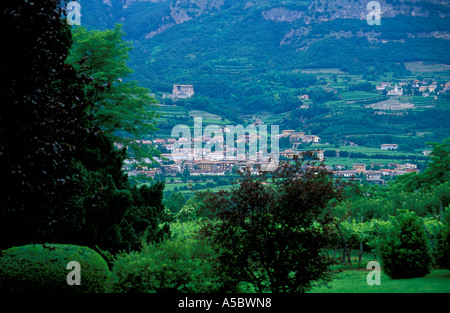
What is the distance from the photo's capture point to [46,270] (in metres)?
8.09

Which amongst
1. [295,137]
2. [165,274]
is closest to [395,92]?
[295,137]

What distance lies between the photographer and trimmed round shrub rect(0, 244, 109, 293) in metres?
7.98

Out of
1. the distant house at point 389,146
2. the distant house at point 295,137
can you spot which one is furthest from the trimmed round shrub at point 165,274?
the distant house at point 389,146

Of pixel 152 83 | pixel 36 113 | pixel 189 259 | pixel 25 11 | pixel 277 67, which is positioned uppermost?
pixel 277 67

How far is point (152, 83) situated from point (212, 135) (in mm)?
28745

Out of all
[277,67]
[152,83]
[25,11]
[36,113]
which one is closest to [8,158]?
[36,113]

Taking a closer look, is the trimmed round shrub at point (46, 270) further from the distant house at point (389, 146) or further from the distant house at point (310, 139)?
the distant house at point (389, 146)

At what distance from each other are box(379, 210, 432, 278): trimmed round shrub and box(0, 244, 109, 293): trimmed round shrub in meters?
7.15

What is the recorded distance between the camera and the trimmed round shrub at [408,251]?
1094 cm

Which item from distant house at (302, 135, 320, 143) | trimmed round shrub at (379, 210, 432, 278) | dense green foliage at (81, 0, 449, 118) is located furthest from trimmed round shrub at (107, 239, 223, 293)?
dense green foliage at (81, 0, 449, 118)

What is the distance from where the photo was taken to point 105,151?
1271 centimetres

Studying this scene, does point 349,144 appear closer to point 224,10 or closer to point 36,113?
point 36,113

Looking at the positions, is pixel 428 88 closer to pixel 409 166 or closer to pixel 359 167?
pixel 409 166

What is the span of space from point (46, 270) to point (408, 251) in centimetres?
840
